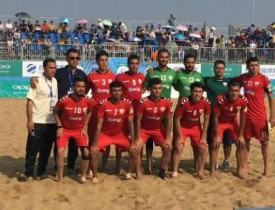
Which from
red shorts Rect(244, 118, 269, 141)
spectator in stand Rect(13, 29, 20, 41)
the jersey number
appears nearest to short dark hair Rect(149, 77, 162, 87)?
the jersey number

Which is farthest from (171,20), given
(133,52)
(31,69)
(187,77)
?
(187,77)

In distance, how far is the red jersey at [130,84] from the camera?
7.99 m

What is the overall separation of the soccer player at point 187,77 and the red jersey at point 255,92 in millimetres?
795

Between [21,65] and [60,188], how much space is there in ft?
47.6

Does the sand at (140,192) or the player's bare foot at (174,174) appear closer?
the sand at (140,192)

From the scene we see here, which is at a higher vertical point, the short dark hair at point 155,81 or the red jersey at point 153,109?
the short dark hair at point 155,81

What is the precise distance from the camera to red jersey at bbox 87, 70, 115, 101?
7.80 metres

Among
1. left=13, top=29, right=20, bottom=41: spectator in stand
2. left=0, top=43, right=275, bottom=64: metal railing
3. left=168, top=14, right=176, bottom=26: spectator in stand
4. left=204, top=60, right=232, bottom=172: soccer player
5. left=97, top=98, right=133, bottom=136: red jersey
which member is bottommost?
left=97, top=98, right=133, bottom=136: red jersey

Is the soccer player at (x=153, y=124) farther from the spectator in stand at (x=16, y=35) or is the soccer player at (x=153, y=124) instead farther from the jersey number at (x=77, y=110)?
the spectator in stand at (x=16, y=35)

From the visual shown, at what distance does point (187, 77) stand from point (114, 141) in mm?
1696

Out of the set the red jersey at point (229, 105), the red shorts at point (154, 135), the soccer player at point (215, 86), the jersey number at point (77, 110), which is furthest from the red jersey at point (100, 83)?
the red jersey at point (229, 105)

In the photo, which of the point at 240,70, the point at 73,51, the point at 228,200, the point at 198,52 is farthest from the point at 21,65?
the point at 228,200

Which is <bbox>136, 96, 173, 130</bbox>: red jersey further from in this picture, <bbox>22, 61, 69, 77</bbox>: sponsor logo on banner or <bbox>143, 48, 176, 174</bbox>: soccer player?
<bbox>22, 61, 69, 77</bbox>: sponsor logo on banner

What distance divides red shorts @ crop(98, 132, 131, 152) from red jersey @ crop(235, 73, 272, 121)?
7.11 ft
